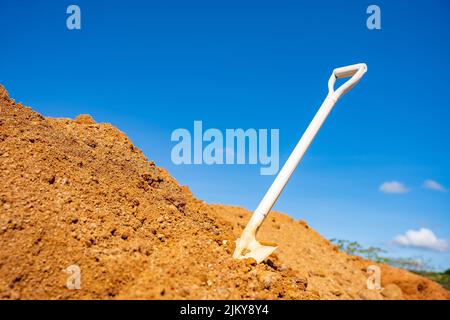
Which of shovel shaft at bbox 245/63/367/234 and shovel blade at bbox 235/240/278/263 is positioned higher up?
shovel shaft at bbox 245/63/367/234

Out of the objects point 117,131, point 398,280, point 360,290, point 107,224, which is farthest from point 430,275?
point 107,224

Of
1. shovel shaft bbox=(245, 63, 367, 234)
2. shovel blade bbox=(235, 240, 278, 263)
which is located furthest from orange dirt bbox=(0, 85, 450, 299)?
shovel shaft bbox=(245, 63, 367, 234)

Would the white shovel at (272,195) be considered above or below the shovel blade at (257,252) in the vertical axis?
above

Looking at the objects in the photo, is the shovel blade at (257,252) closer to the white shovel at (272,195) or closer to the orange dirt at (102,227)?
the white shovel at (272,195)

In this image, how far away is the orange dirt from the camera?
19.9ft

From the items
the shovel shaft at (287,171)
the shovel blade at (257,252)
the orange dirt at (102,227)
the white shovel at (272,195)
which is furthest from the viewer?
the shovel shaft at (287,171)

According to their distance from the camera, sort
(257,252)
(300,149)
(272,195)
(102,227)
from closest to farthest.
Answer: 1. (102,227)
2. (257,252)
3. (272,195)
4. (300,149)

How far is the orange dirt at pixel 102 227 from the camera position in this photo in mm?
6051

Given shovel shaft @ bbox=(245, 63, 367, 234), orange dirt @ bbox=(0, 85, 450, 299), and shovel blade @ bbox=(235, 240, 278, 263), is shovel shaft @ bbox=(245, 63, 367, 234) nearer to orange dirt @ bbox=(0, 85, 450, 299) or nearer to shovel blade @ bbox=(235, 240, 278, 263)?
shovel blade @ bbox=(235, 240, 278, 263)

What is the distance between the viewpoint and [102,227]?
23.4 ft

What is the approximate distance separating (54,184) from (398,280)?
51.6 ft

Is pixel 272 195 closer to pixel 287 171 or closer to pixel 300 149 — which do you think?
pixel 287 171

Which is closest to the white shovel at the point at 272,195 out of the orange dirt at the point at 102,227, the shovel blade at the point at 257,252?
the shovel blade at the point at 257,252

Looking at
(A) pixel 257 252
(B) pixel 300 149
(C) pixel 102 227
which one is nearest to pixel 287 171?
(B) pixel 300 149
